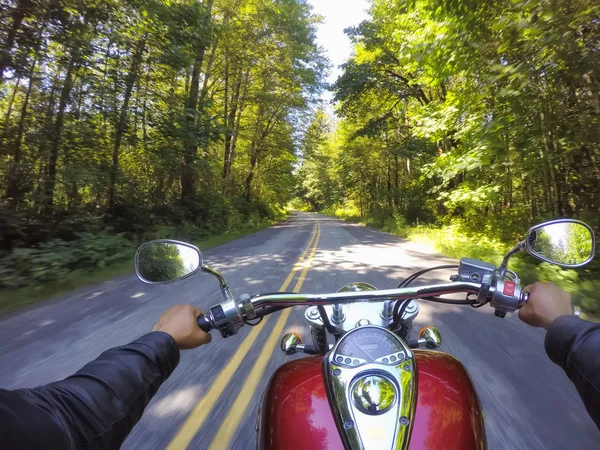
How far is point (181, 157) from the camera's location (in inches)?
518

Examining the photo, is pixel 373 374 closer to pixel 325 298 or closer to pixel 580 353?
pixel 325 298

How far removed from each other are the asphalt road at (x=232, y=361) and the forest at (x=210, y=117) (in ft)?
6.57

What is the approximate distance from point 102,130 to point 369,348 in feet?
36.6

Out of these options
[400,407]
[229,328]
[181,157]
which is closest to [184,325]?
[229,328]

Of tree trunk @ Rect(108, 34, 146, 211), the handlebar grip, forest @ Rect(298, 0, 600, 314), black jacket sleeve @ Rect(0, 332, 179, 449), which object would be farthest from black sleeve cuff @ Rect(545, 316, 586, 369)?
tree trunk @ Rect(108, 34, 146, 211)

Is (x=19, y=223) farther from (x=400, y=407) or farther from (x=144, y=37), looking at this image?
(x=400, y=407)

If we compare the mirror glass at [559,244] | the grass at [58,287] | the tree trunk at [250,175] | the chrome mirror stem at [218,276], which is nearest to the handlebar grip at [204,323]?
the chrome mirror stem at [218,276]

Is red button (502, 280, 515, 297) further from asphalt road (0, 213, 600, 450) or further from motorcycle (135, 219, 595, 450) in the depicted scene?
asphalt road (0, 213, 600, 450)

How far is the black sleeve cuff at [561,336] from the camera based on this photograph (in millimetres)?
1233

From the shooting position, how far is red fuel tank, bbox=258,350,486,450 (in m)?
1.04

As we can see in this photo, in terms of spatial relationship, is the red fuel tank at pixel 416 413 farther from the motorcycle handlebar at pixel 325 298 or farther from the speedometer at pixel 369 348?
the motorcycle handlebar at pixel 325 298

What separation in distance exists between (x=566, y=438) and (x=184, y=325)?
2606mm

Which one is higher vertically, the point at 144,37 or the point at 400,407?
the point at 144,37

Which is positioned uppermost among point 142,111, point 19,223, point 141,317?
point 142,111
